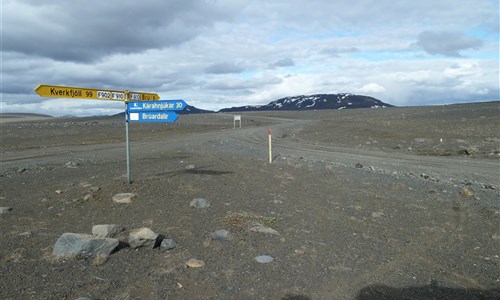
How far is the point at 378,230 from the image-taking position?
7.33 meters

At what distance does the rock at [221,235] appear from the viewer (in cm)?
661

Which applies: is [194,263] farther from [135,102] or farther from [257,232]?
[135,102]

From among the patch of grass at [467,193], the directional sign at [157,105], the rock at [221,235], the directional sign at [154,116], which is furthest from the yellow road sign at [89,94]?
the patch of grass at [467,193]

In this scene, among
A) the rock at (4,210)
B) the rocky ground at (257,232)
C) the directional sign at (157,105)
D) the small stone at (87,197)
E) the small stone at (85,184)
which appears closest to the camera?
the rocky ground at (257,232)

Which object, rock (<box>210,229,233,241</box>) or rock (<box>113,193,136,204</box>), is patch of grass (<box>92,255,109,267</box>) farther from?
rock (<box>113,193,136,204</box>)

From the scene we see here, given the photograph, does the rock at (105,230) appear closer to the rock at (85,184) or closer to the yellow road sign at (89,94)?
the yellow road sign at (89,94)

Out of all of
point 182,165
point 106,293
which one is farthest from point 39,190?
point 106,293

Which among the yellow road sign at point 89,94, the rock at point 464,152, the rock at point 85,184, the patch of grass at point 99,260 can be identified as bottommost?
the patch of grass at point 99,260

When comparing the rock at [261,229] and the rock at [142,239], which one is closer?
the rock at [142,239]

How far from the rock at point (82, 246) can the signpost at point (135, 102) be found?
3.77 metres

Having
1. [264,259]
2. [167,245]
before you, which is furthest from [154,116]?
[264,259]

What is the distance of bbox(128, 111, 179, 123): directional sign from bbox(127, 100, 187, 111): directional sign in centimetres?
13

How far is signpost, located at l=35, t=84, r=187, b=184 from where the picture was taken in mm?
8920

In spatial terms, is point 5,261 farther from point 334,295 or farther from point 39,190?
point 39,190
